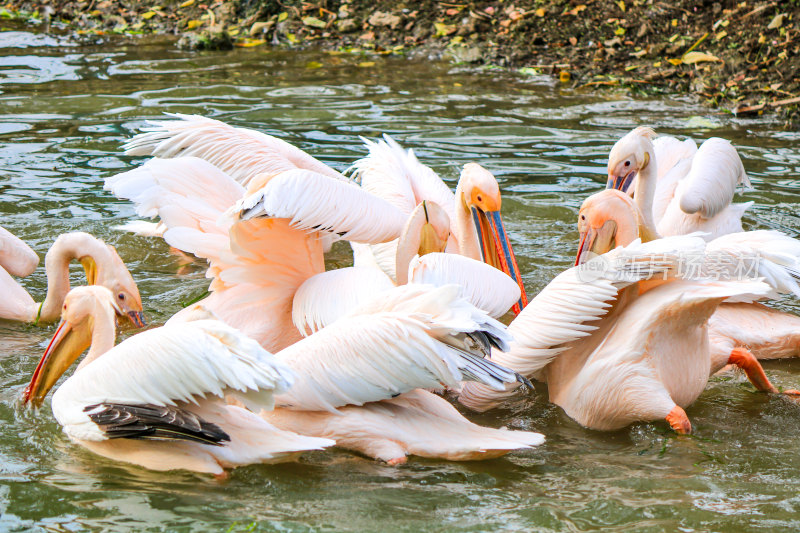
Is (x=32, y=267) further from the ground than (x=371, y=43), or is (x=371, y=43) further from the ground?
(x=371, y=43)

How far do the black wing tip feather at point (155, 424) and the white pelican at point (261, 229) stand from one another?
3.25 feet

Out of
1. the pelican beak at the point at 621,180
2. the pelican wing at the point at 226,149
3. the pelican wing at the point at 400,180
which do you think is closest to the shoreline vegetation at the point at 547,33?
the pelican beak at the point at 621,180

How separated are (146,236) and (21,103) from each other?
3199mm

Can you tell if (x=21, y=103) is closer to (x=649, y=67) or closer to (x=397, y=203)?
(x=397, y=203)

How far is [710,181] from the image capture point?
16.1 ft

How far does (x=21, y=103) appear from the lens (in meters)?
8.20

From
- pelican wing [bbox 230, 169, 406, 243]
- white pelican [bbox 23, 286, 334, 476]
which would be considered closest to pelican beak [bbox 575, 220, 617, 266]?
pelican wing [bbox 230, 169, 406, 243]

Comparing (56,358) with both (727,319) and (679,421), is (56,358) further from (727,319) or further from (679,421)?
(727,319)

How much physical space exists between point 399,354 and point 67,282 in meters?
2.00

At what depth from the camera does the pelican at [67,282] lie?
13.8ft

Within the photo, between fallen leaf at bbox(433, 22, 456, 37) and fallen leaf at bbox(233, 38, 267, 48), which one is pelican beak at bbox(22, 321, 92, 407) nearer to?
fallen leaf at bbox(433, 22, 456, 37)

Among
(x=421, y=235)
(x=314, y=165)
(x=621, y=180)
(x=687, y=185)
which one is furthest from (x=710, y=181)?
(x=314, y=165)

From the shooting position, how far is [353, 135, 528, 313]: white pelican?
4.41 m

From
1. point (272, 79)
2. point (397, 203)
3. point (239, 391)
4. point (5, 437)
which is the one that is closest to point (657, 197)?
point (397, 203)
